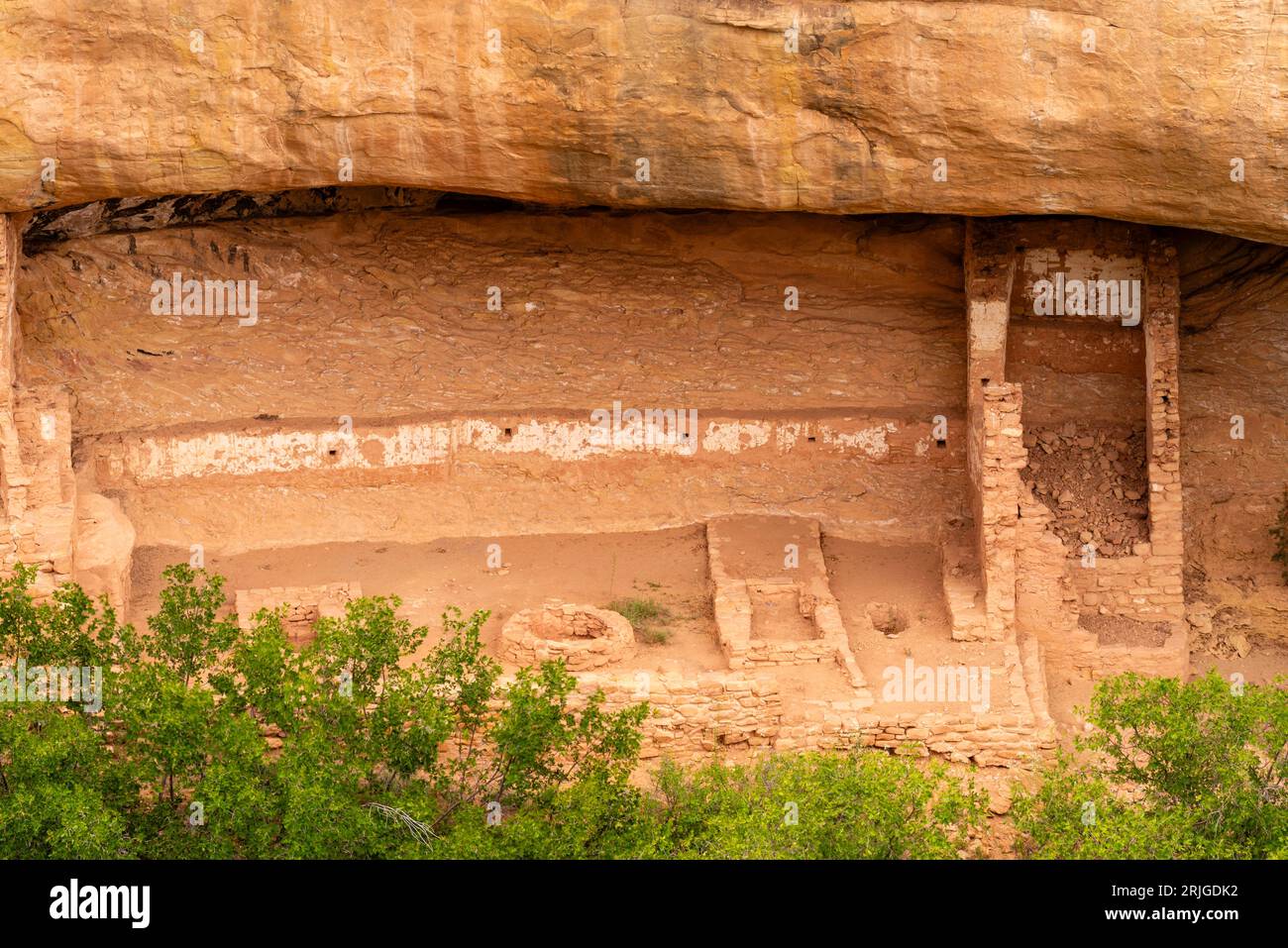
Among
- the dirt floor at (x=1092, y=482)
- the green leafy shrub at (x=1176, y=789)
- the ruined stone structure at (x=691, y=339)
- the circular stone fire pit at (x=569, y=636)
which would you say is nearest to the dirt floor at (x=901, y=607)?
the ruined stone structure at (x=691, y=339)

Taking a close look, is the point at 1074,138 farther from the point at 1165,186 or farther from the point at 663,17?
the point at 663,17

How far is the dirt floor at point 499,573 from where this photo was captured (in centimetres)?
1945

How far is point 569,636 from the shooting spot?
19031mm

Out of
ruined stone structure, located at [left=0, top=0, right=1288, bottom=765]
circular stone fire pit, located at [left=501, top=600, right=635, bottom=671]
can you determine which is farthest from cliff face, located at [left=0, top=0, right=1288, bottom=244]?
circular stone fire pit, located at [left=501, top=600, right=635, bottom=671]

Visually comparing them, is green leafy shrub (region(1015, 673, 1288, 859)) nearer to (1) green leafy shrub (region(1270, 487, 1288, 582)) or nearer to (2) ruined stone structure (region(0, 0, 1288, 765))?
(2) ruined stone structure (region(0, 0, 1288, 765))

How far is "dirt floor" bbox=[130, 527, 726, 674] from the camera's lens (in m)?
19.5

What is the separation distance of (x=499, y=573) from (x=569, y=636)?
1495mm

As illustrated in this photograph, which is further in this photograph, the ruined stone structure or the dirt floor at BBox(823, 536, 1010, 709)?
the dirt floor at BBox(823, 536, 1010, 709)

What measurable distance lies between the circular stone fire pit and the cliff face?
3.75m

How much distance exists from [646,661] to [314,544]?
12.8ft

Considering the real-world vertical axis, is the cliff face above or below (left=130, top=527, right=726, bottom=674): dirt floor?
above

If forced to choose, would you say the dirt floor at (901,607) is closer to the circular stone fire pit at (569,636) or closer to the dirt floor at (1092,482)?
the dirt floor at (1092,482)

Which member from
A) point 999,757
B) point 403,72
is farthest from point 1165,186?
point 403,72

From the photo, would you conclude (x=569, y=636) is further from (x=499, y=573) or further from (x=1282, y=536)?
(x=1282, y=536)
